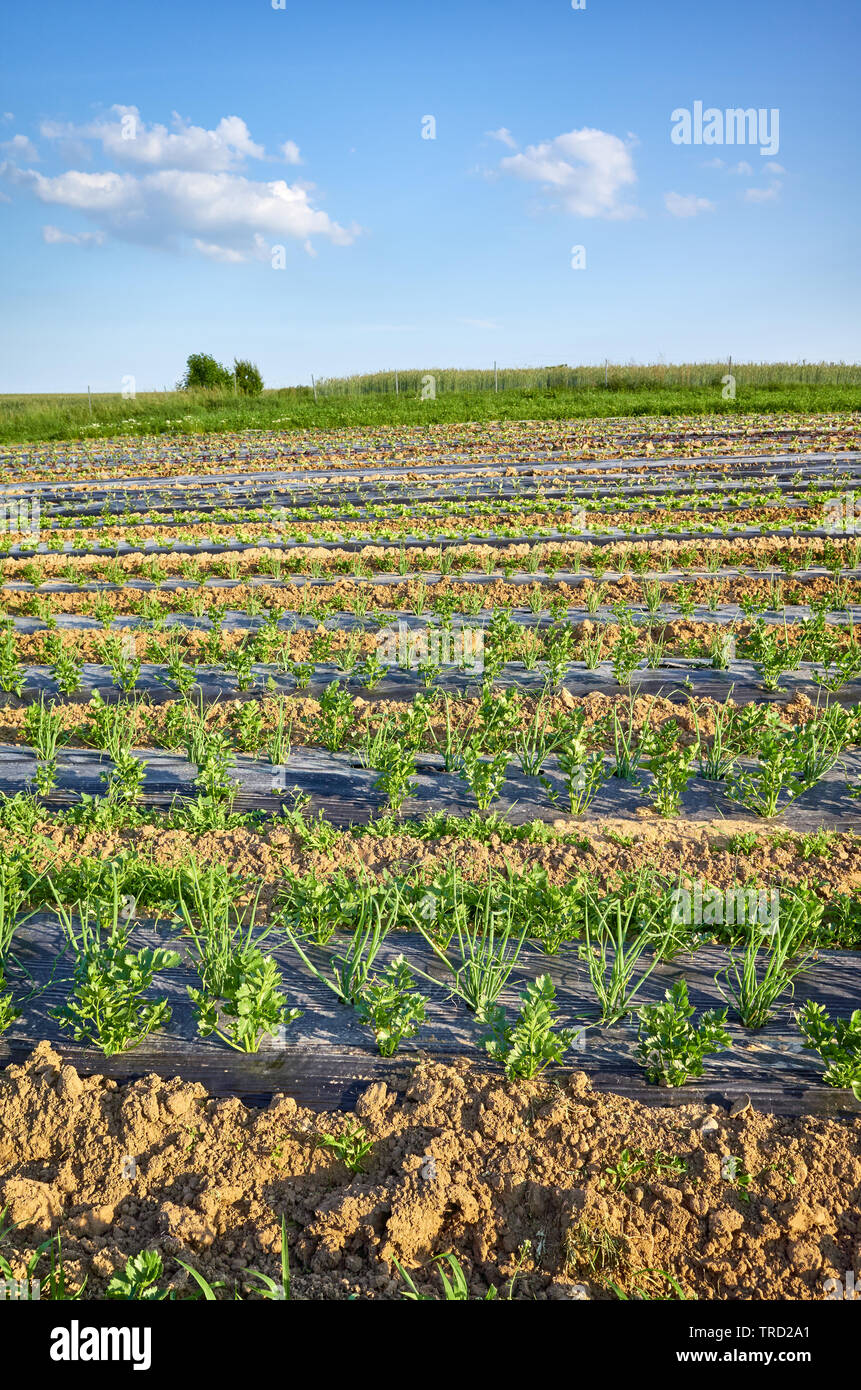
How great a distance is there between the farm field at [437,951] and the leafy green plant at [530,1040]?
0.02 m

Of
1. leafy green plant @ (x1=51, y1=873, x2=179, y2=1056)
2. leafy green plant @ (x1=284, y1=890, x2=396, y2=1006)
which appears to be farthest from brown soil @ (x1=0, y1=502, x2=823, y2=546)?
leafy green plant @ (x1=51, y1=873, x2=179, y2=1056)

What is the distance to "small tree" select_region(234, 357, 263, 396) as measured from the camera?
43.1m

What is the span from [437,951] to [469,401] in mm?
36437

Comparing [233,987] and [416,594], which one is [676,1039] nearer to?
[233,987]

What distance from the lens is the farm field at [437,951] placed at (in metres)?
2.34

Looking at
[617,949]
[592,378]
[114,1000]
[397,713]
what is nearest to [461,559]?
[397,713]

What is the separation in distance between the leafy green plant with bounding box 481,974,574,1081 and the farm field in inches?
0.6

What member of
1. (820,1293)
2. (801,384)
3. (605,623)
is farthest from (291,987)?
(801,384)

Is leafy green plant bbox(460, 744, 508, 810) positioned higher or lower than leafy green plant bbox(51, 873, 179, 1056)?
higher

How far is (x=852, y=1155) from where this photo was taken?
249 centimetres

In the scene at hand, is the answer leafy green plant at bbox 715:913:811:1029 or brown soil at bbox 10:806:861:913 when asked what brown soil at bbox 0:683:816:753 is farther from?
leafy green plant at bbox 715:913:811:1029

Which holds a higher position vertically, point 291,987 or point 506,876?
point 506,876
